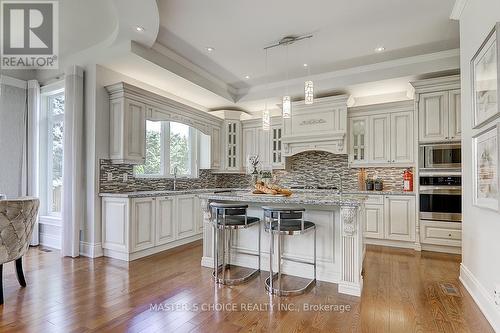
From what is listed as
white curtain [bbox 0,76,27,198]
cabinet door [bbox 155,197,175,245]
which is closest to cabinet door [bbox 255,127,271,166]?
cabinet door [bbox 155,197,175,245]

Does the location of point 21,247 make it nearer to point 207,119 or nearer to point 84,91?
point 84,91

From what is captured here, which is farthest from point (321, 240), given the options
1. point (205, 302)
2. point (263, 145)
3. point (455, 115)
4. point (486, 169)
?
point (263, 145)

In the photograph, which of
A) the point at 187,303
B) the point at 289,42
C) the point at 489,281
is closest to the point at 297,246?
the point at 187,303

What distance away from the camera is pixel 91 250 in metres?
3.92

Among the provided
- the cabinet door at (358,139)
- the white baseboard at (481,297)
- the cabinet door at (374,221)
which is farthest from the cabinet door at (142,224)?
the white baseboard at (481,297)

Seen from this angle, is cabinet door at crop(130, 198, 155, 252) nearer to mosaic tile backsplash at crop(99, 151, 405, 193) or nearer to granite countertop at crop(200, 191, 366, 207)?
mosaic tile backsplash at crop(99, 151, 405, 193)

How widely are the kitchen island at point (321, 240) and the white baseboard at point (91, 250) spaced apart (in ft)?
5.12

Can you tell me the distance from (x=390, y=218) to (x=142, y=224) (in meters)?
3.80

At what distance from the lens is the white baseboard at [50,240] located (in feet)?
14.5

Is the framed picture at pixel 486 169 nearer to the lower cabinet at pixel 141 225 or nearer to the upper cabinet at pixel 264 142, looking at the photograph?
the upper cabinet at pixel 264 142

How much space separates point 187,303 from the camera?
2.50 m

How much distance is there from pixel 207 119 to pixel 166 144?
1011 millimetres

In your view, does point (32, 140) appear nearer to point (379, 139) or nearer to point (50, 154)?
point (50, 154)

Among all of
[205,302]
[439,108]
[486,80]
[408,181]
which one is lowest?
[205,302]
